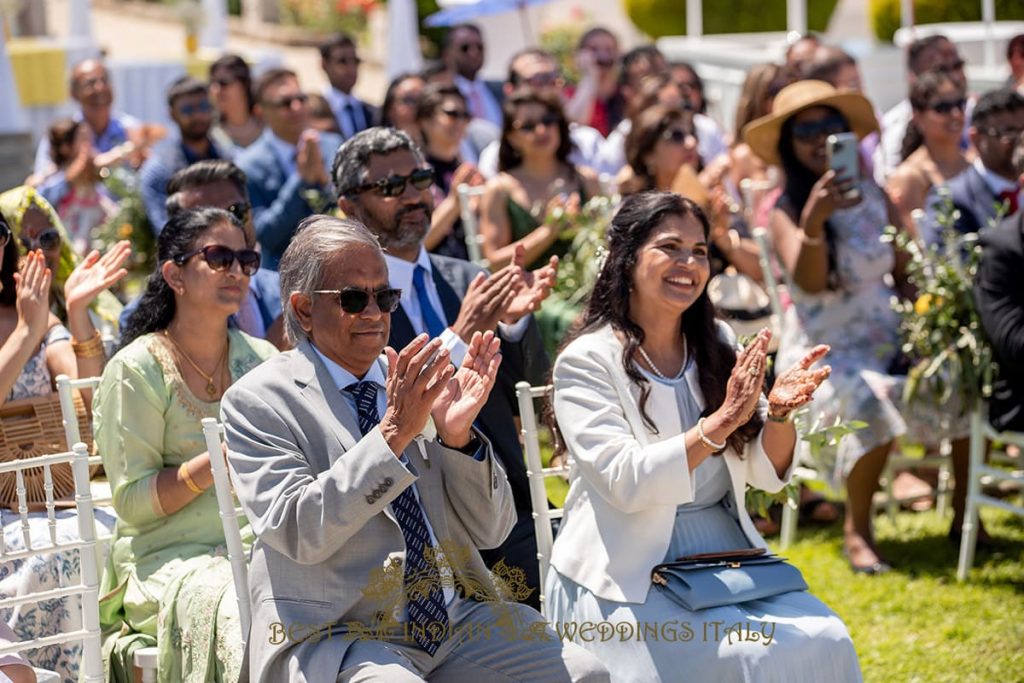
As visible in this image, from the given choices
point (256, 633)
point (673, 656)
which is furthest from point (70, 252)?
point (673, 656)

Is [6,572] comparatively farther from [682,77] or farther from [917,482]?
[682,77]

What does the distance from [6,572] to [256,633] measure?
1.20m

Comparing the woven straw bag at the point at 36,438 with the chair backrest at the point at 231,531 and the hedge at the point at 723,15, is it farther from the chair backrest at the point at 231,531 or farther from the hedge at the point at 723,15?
the hedge at the point at 723,15

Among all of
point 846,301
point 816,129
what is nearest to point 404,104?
point 816,129

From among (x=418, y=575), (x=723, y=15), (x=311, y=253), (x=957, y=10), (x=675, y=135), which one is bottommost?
(x=418, y=575)

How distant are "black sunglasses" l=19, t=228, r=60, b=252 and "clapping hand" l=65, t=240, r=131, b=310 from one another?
26 cm

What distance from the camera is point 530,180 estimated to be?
7.41 metres

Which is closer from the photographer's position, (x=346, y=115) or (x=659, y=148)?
(x=659, y=148)

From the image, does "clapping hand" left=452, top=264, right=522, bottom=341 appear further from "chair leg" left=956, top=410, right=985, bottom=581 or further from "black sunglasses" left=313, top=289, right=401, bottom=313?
"chair leg" left=956, top=410, right=985, bottom=581

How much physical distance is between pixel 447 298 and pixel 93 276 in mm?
1201

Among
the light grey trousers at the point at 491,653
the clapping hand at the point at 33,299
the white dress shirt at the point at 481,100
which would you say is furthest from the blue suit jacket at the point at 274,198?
the light grey trousers at the point at 491,653

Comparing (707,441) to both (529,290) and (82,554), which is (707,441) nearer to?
(529,290)

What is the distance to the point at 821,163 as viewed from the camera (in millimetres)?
6586

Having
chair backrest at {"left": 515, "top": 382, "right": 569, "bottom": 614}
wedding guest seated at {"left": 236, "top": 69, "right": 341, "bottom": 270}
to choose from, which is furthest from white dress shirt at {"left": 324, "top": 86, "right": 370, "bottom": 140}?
chair backrest at {"left": 515, "top": 382, "right": 569, "bottom": 614}
